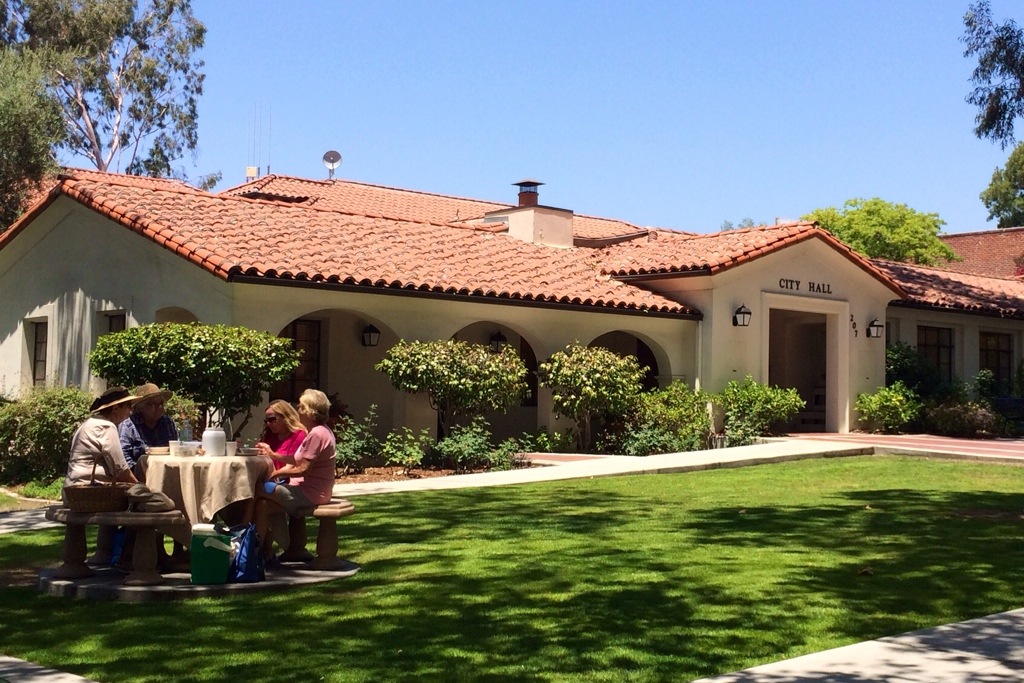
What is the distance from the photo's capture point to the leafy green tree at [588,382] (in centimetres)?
1972

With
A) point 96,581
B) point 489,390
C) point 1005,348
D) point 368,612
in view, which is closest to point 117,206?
point 489,390

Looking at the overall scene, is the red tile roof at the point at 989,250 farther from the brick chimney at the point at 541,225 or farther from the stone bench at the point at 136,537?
the stone bench at the point at 136,537

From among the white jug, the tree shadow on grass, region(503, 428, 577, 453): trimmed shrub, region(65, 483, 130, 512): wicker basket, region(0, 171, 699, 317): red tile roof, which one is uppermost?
region(0, 171, 699, 317): red tile roof

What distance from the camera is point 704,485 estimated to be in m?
15.4

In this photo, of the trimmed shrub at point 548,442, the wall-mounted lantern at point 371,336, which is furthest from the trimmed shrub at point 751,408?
the wall-mounted lantern at point 371,336

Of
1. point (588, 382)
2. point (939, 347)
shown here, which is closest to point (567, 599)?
point (588, 382)

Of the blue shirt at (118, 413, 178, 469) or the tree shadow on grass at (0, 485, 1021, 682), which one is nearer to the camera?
the tree shadow on grass at (0, 485, 1021, 682)

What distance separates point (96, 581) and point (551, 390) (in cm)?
1208

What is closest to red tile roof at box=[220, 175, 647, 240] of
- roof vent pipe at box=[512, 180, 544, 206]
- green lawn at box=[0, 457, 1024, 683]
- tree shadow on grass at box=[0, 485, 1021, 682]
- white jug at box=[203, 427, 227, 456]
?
roof vent pipe at box=[512, 180, 544, 206]

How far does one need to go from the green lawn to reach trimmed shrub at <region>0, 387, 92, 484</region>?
4.40 metres

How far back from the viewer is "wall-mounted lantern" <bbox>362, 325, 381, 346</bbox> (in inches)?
792

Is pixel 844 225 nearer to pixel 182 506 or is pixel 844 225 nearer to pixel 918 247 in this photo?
pixel 918 247

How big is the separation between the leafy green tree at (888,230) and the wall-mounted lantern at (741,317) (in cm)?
2955

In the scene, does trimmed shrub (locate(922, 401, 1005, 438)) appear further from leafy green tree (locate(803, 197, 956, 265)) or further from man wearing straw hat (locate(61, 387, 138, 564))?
leafy green tree (locate(803, 197, 956, 265))
